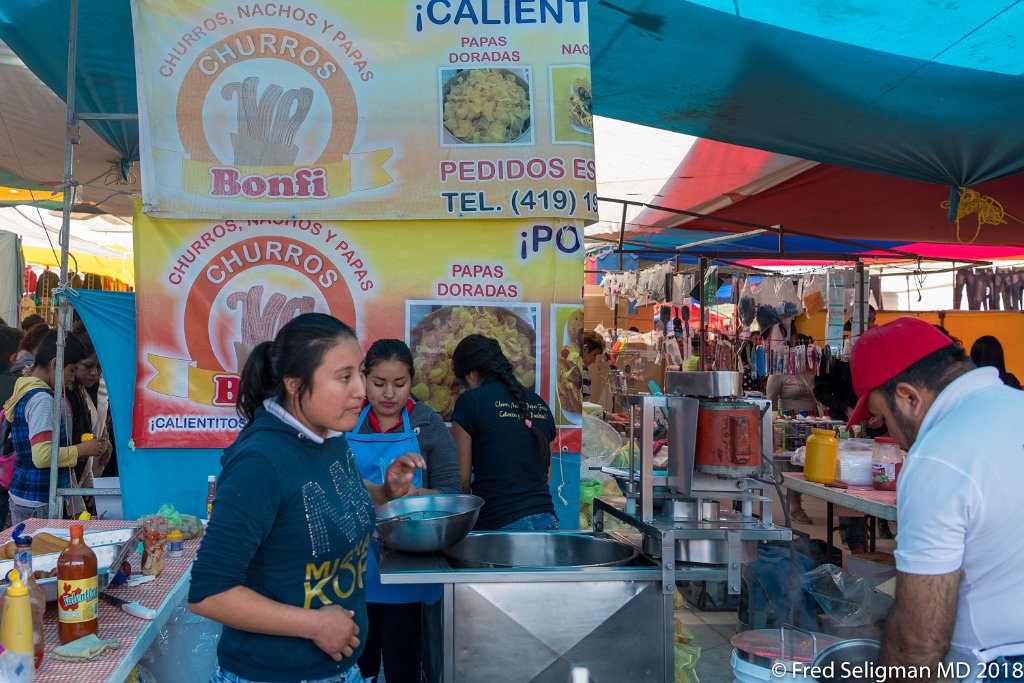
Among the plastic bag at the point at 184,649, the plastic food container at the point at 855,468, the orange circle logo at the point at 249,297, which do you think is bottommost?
the plastic bag at the point at 184,649

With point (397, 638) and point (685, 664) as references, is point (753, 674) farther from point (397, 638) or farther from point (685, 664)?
point (397, 638)

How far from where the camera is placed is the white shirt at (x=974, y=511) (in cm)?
180

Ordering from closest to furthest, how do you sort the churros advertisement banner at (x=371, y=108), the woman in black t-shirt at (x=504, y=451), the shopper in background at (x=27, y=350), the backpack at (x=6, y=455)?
the woman in black t-shirt at (x=504, y=451), the churros advertisement banner at (x=371, y=108), the backpack at (x=6, y=455), the shopper in background at (x=27, y=350)

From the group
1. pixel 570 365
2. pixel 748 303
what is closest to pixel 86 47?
pixel 570 365

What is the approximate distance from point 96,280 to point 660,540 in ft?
26.5

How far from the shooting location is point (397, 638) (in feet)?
10.2

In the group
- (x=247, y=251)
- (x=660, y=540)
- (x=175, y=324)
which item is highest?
(x=247, y=251)

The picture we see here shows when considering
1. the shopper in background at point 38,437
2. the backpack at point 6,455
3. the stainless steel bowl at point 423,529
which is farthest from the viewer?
the backpack at point 6,455

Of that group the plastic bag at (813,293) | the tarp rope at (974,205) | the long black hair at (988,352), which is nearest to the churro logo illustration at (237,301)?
the tarp rope at (974,205)

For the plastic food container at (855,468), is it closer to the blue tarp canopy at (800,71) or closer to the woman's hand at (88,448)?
the blue tarp canopy at (800,71)

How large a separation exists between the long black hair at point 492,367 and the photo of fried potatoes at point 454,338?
23cm

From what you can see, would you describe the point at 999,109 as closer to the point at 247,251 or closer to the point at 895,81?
the point at 895,81

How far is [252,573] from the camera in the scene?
1.78 metres

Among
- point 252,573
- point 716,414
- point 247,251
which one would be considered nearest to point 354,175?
point 247,251
